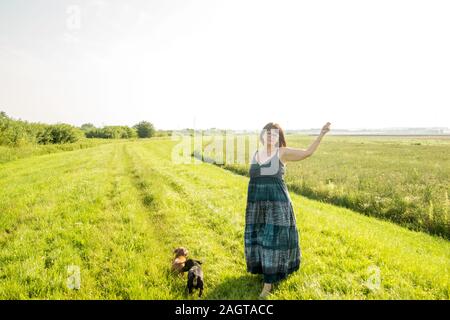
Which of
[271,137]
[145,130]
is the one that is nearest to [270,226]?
[271,137]

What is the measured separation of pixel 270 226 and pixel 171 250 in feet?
9.00

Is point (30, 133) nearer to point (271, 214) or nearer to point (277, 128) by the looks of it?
point (277, 128)

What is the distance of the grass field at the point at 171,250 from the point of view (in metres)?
4.98

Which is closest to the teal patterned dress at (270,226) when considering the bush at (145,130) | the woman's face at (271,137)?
the woman's face at (271,137)

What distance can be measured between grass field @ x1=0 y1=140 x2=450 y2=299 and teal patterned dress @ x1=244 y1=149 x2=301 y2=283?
33cm

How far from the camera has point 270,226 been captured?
5.04m

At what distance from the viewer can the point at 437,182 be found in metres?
16.4

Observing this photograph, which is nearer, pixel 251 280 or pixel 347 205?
pixel 251 280

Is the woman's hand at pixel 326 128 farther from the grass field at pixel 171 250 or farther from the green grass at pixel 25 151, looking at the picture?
the green grass at pixel 25 151

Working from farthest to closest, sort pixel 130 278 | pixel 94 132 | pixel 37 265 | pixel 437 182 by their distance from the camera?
pixel 94 132
pixel 437 182
pixel 37 265
pixel 130 278

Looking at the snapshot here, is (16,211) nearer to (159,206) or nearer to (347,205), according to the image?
(159,206)

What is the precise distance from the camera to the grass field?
498cm
